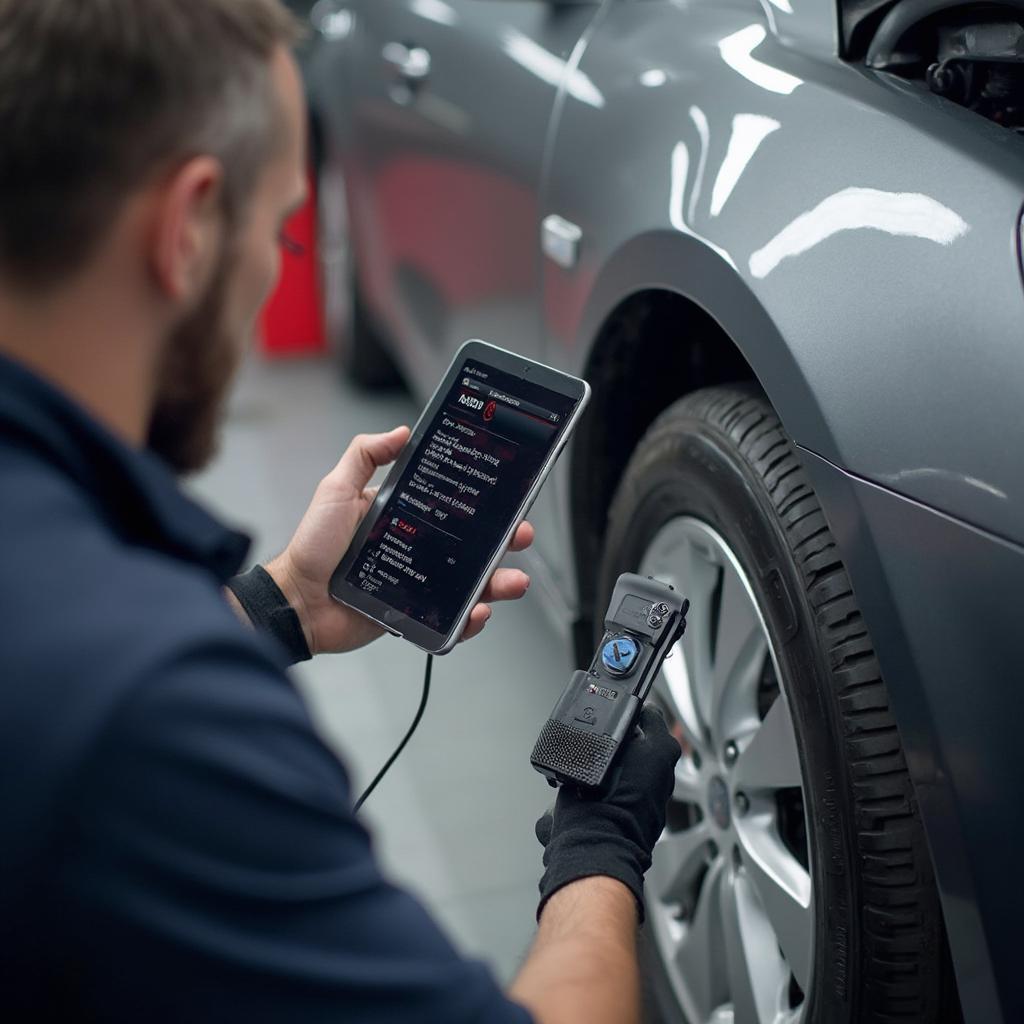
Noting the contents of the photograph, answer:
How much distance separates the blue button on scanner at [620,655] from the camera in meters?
1.25

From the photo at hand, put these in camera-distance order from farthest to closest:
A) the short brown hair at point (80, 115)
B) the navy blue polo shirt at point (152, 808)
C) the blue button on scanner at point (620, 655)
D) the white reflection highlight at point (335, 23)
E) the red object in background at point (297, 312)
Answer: the red object in background at point (297, 312), the white reflection highlight at point (335, 23), the blue button on scanner at point (620, 655), the short brown hair at point (80, 115), the navy blue polo shirt at point (152, 808)

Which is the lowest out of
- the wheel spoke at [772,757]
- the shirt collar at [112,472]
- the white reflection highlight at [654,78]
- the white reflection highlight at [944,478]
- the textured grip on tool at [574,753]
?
the textured grip on tool at [574,753]

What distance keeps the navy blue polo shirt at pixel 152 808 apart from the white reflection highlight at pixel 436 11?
5.53 ft

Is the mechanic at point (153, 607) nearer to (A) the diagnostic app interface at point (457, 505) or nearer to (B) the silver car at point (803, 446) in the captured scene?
(B) the silver car at point (803, 446)

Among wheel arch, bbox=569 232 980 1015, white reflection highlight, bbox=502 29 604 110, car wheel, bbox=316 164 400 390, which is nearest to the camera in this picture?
wheel arch, bbox=569 232 980 1015

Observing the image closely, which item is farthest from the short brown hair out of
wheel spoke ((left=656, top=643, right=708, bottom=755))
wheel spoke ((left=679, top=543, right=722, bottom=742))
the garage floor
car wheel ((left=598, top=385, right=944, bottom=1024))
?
the garage floor

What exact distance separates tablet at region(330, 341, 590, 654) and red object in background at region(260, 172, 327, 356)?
2887 mm

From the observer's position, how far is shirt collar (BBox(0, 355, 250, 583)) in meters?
0.73

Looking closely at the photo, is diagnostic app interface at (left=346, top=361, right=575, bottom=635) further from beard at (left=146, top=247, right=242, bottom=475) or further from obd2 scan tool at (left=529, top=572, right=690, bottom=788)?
beard at (left=146, top=247, right=242, bottom=475)

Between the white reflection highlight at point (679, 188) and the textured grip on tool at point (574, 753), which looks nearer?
the textured grip on tool at point (574, 753)

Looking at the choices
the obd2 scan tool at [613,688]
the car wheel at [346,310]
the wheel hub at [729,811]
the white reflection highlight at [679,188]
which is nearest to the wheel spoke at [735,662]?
the wheel hub at [729,811]

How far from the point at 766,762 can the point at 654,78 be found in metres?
0.77

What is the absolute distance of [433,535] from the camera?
142 centimetres

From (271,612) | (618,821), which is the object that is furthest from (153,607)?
(271,612)
